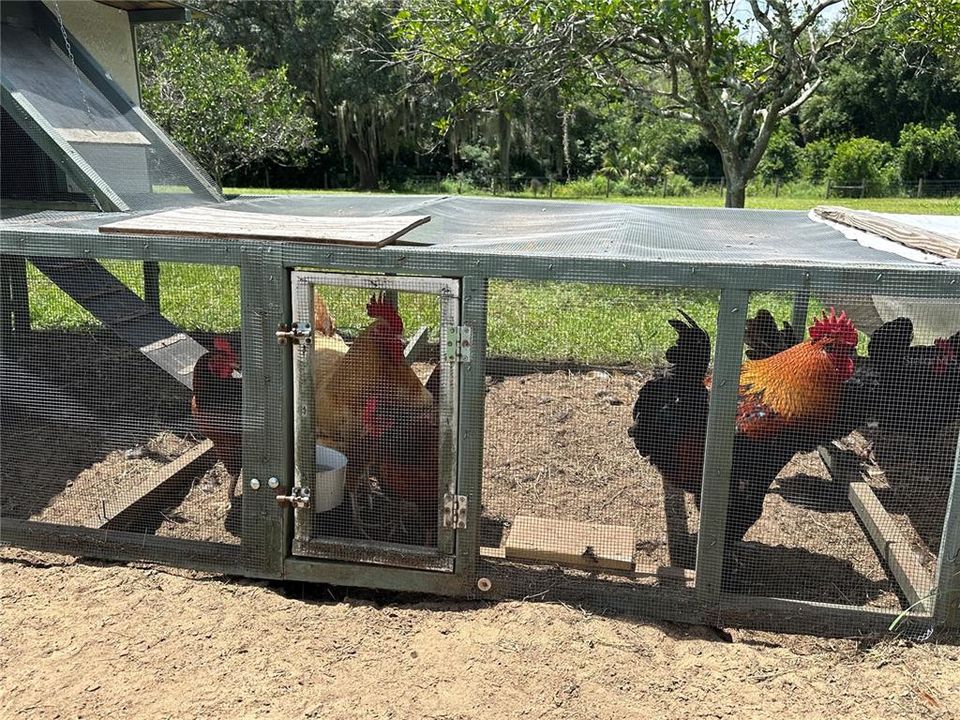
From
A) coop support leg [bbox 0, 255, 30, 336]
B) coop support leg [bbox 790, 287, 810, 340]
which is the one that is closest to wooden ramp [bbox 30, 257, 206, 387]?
coop support leg [bbox 0, 255, 30, 336]

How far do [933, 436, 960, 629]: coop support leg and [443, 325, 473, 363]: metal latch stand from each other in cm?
179

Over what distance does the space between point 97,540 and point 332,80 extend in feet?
101

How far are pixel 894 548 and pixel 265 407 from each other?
2692 mm

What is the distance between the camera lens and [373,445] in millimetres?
3242

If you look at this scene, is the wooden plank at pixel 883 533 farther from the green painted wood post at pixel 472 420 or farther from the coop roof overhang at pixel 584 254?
the green painted wood post at pixel 472 420

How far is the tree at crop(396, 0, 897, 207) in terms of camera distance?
7.48 m

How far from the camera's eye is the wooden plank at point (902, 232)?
9.67 feet

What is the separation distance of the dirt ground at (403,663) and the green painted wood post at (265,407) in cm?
21

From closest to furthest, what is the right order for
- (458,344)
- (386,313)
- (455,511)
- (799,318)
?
1. (458,344)
2. (455,511)
3. (386,313)
4. (799,318)

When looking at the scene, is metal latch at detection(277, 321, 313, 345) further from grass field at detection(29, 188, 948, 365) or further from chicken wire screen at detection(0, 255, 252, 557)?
grass field at detection(29, 188, 948, 365)

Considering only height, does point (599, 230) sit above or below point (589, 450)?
Answer: above

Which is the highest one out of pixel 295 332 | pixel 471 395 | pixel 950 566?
pixel 295 332

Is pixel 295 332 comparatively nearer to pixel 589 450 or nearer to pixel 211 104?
pixel 589 450

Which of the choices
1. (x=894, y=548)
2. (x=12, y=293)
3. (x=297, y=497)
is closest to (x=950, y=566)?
(x=894, y=548)
